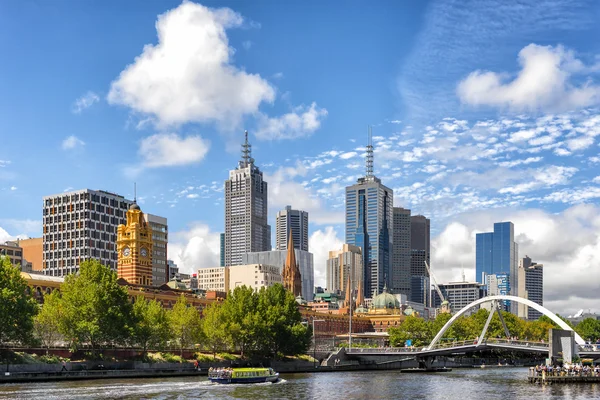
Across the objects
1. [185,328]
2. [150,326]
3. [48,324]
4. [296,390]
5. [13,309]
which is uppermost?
[13,309]

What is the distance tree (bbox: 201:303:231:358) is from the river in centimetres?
2453

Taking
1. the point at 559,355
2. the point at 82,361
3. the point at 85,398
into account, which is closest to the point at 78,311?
the point at 82,361

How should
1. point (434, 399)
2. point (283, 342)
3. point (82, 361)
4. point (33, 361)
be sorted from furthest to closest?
point (283, 342) → point (82, 361) → point (33, 361) → point (434, 399)

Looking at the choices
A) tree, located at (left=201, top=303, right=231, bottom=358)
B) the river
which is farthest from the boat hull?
tree, located at (left=201, top=303, right=231, bottom=358)

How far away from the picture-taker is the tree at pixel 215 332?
15925 centimetres

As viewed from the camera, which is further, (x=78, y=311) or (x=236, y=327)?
(x=236, y=327)

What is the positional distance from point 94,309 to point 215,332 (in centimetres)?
3015

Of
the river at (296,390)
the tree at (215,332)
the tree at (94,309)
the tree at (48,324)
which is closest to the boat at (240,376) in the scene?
the river at (296,390)

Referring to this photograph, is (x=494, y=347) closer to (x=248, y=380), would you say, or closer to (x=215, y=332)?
(x=215, y=332)

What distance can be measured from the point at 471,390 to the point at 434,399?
1728cm

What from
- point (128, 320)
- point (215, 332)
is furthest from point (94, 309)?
point (215, 332)

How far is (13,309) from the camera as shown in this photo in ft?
403

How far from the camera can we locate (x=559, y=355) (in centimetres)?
13975

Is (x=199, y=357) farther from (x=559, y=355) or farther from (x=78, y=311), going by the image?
(x=559, y=355)
